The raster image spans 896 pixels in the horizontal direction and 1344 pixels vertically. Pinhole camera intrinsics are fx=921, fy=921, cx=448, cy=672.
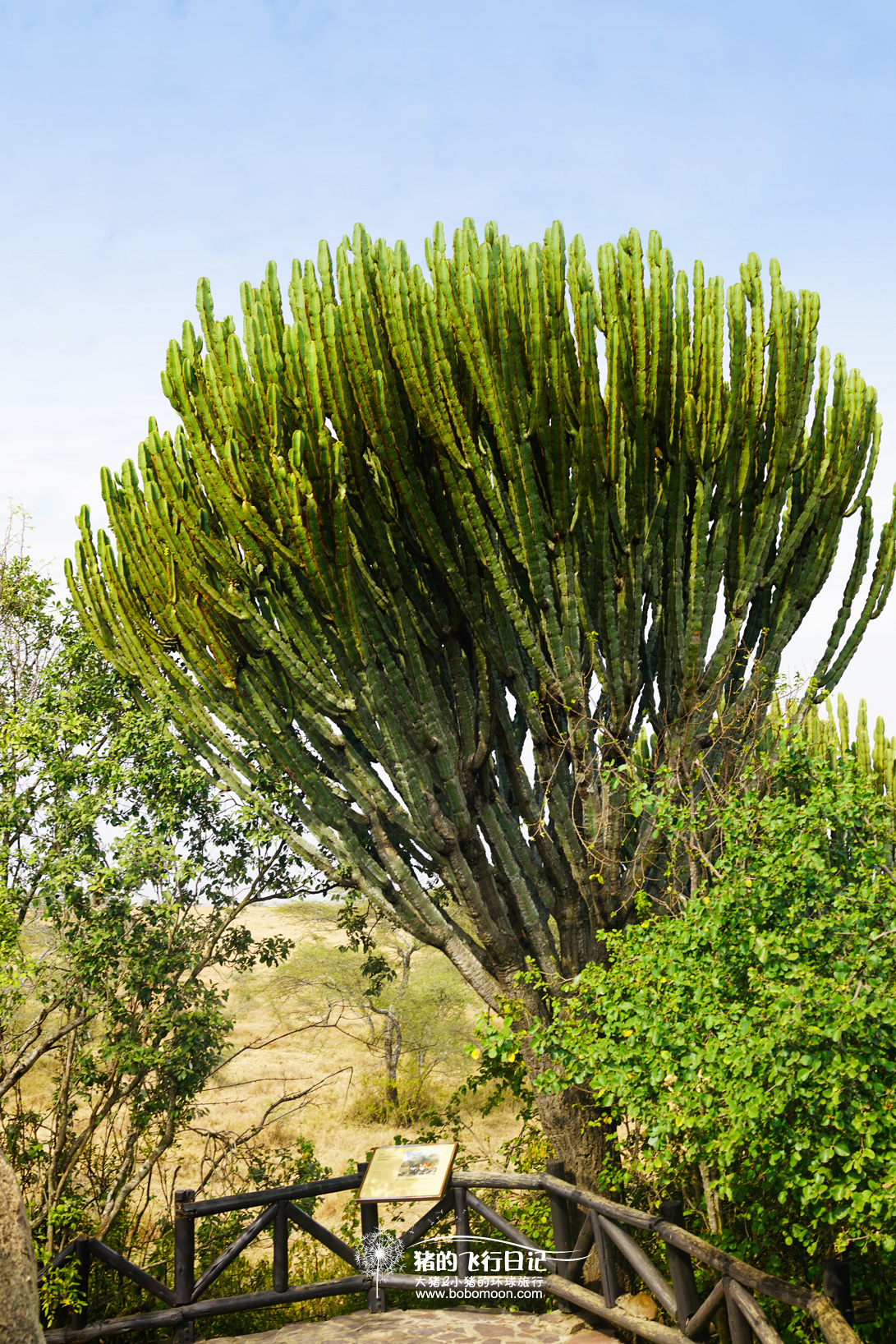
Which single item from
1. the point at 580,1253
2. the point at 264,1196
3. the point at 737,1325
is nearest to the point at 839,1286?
the point at 737,1325

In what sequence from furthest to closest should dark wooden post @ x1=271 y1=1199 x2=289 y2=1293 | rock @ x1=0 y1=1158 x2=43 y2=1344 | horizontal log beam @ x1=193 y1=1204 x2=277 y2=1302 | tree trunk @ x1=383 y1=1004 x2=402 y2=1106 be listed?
tree trunk @ x1=383 y1=1004 x2=402 y2=1106 < dark wooden post @ x1=271 y1=1199 x2=289 y2=1293 < horizontal log beam @ x1=193 y1=1204 x2=277 y2=1302 < rock @ x1=0 y1=1158 x2=43 y2=1344

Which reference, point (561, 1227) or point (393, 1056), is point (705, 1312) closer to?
point (561, 1227)

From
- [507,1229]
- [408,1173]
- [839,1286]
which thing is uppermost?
[408,1173]

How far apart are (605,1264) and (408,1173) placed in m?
1.33

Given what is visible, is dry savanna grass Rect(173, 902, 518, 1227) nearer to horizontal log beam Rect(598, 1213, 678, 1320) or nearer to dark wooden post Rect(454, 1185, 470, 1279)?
dark wooden post Rect(454, 1185, 470, 1279)

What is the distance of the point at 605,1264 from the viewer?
5.36 m

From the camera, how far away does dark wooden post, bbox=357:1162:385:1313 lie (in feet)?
20.2

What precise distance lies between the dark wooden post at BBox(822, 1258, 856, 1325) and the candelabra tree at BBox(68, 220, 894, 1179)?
2.18m

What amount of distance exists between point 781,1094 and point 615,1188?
3263mm

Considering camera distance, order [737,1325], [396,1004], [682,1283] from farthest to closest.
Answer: [396,1004] → [682,1283] → [737,1325]

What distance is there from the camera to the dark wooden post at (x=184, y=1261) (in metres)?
5.70

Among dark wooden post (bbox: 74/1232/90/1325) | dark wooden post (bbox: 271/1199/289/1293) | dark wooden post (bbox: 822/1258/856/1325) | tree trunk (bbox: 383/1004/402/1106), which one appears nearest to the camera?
dark wooden post (bbox: 822/1258/856/1325)

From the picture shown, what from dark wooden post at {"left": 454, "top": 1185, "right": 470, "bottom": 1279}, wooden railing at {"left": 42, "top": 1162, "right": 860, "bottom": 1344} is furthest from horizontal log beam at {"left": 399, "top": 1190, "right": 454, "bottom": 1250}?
dark wooden post at {"left": 454, "top": 1185, "right": 470, "bottom": 1279}

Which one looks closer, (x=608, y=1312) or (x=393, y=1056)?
(x=608, y=1312)
